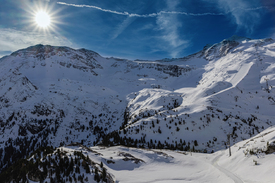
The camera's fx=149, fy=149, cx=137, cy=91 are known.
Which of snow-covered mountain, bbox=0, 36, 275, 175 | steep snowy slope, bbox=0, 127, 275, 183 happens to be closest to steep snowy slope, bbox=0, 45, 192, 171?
snow-covered mountain, bbox=0, 36, 275, 175

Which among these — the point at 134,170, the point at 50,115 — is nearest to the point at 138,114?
the point at 134,170

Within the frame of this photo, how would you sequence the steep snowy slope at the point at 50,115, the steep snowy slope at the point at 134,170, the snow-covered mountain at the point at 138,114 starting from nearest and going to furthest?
1. the steep snowy slope at the point at 134,170
2. the snow-covered mountain at the point at 138,114
3. the steep snowy slope at the point at 50,115

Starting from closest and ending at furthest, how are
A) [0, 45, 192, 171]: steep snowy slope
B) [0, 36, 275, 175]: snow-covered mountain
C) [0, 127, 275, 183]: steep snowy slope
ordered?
1. [0, 127, 275, 183]: steep snowy slope
2. [0, 36, 275, 175]: snow-covered mountain
3. [0, 45, 192, 171]: steep snowy slope

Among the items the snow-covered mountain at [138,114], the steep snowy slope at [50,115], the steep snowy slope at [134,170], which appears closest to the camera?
the steep snowy slope at [134,170]

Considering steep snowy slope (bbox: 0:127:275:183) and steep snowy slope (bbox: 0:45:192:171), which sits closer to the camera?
steep snowy slope (bbox: 0:127:275:183)

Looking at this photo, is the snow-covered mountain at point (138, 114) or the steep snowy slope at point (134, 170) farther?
the snow-covered mountain at point (138, 114)

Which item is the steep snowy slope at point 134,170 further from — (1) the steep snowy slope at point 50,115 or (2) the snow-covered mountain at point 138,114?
(1) the steep snowy slope at point 50,115

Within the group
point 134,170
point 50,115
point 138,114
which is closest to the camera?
point 134,170

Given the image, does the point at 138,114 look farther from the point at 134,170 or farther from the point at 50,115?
the point at 50,115

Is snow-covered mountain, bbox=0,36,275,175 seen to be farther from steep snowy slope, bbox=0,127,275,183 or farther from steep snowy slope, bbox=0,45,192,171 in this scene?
steep snowy slope, bbox=0,127,275,183

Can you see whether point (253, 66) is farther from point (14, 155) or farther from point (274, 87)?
point (14, 155)

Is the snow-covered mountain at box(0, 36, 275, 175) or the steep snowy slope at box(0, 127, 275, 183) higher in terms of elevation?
the snow-covered mountain at box(0, 36, 275, 175)

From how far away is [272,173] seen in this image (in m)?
20.7

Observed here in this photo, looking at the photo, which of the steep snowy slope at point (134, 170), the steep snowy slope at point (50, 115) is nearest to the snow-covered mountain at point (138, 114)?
the steep snowy slope at point (50, 115)
